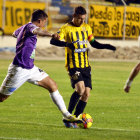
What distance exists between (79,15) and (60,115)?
235 centimetres

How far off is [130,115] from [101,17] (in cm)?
2793

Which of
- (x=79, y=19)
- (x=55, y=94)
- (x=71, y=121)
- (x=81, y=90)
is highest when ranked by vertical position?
(x=79, y=19)

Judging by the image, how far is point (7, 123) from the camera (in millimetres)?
10969

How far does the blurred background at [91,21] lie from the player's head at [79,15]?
23.4 meters

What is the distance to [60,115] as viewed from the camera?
40.8ft

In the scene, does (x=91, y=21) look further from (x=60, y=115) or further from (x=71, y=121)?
(x=71, y=121)

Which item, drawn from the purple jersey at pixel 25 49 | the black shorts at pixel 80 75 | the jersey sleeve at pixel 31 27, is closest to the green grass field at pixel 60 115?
the black shorts at pixel 80 75

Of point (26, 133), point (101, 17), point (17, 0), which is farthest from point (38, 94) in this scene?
point (101, 17)

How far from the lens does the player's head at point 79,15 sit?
11.1 metres

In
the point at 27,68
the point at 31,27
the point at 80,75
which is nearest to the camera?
the point at 31,27

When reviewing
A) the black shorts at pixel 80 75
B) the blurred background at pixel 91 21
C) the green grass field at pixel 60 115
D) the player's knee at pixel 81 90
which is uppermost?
the black shorts at pixel 80 75

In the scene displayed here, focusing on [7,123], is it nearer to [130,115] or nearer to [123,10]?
[130,115]

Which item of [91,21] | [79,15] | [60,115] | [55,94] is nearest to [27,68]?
[55,94]

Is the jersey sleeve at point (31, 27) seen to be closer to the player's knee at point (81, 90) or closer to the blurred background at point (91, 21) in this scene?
the player's knee at point (81, 90)
